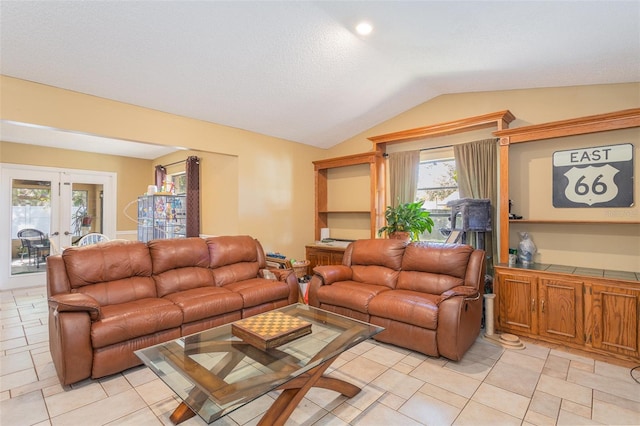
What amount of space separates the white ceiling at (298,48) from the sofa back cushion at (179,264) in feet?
5.55

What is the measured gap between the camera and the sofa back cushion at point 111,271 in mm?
2938

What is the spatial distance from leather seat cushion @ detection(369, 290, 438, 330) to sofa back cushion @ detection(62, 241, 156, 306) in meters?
2.38

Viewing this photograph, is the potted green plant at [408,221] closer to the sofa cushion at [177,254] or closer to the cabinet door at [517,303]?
the cabinet door at [517,303]

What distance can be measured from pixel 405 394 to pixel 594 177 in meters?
3.04

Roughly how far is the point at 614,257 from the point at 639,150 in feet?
3.63

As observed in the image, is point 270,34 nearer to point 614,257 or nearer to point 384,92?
point 384,92

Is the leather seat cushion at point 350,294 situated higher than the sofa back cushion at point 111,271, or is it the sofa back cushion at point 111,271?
the sofa back cushion at point 111,271

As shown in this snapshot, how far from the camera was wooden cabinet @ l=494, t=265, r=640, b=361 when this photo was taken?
9.13ft

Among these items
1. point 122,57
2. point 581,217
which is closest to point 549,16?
point 581,217

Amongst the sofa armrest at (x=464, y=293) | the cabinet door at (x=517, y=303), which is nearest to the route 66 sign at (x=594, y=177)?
the cabinet door at (x=517, y=303)

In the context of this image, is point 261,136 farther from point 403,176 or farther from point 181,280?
point 181,280

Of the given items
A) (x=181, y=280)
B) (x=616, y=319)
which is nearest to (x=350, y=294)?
(x=181, y=280)

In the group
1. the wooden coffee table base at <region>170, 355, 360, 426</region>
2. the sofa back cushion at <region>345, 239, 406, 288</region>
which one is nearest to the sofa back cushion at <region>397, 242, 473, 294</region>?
the sofa back cushion at <region>345, 239, 406, 288</region>

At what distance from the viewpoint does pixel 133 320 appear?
263 centimetres
